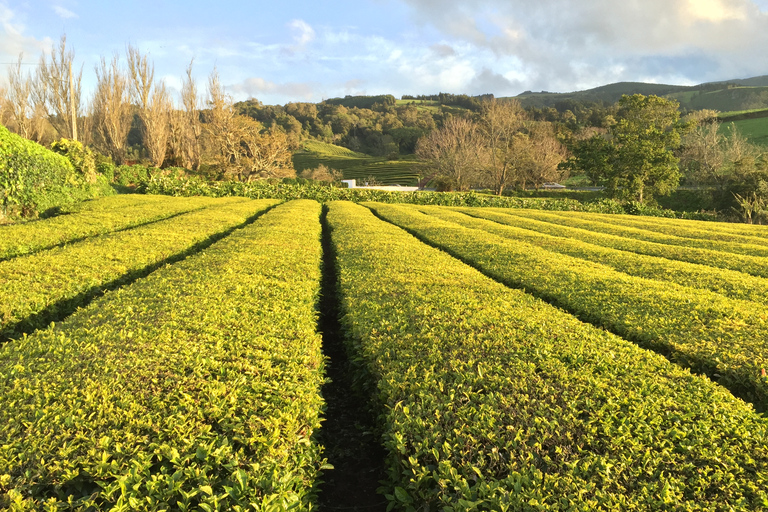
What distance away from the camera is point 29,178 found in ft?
50.6

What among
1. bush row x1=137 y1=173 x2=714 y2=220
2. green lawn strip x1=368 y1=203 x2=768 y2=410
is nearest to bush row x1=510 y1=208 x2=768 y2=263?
green lawn strip x1=368 y1=203 x2=768 y2=410

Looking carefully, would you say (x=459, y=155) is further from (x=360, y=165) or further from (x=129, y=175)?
(x=360, y=165)

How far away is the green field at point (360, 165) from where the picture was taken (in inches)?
3201

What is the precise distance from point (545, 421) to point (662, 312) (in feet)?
14.0

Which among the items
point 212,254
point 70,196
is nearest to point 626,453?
point 212,254

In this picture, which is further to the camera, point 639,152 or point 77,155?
point 639,152

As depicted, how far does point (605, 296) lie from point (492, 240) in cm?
590

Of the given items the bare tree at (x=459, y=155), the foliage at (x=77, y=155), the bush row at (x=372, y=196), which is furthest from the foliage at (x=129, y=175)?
the bare tree at (x=459, y=155)

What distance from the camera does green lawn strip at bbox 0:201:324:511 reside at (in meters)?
2.50

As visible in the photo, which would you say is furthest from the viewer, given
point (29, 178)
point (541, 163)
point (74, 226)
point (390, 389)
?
point (541, 163)

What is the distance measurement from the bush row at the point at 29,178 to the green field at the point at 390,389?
1014 centimetres

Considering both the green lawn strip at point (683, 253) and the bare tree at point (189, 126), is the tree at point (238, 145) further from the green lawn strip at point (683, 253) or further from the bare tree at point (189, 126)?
the green lawn strip at point (683, 253)

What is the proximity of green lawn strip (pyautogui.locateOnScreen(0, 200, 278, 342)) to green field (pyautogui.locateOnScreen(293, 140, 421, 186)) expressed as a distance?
6411 centimetres

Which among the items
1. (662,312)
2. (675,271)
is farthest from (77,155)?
(675,271)
